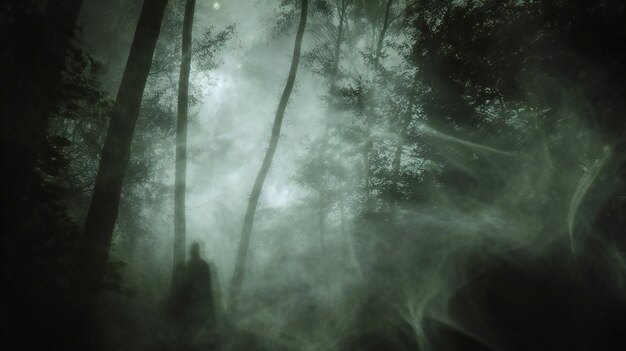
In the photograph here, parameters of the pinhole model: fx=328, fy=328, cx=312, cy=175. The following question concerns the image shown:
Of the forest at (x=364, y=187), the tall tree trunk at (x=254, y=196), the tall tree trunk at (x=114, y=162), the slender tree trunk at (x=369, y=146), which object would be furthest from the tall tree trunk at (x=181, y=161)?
the slender tree trunk at (x=369, y=146)

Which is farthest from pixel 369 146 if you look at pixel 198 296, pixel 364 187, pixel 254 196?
pixel 198 296

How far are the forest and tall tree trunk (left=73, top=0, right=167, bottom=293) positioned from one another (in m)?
0.03

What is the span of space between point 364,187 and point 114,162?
1046 cm

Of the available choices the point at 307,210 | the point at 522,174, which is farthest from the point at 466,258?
the point at 307,210

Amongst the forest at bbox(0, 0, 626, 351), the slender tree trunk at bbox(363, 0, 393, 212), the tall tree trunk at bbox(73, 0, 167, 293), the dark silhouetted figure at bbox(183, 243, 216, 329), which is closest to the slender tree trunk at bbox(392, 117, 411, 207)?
the forest at bbox(0, 0, 626, 351)

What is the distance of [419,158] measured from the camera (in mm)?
11789

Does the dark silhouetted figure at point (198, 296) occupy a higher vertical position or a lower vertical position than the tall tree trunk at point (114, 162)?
lower

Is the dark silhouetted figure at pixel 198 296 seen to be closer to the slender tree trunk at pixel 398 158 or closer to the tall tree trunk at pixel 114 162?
the tall tree trunk at pixel 114 162

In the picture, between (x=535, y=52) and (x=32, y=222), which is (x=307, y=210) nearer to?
(x=535, y=52)

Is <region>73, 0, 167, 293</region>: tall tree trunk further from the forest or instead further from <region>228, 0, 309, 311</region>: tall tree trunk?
<region>228, 0, 309, 311</region>: tall tree trunk

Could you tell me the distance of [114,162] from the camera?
569cm

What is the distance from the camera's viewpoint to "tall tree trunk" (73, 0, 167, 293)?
522 centimetres

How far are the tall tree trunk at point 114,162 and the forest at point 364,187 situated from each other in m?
0.03

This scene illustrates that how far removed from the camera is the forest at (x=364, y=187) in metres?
3.82
